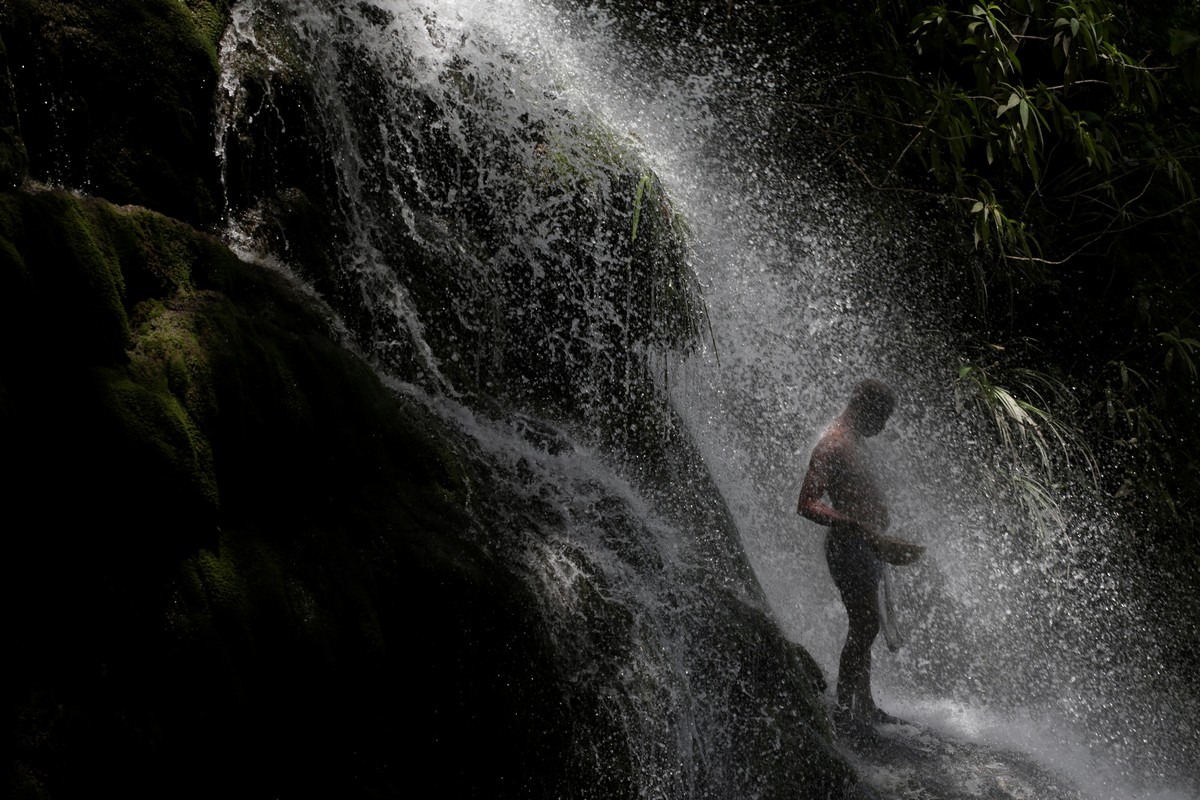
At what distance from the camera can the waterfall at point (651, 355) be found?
330 centimetres

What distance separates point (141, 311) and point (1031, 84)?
6.72 m

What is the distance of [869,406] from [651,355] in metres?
1.09

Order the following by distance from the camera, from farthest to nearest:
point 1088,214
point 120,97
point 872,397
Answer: point 1088,214 → point 872,397 → point 120,97

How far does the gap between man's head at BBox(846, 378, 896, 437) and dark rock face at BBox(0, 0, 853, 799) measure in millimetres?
1710

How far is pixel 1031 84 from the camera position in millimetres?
7219

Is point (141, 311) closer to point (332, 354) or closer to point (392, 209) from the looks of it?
point (332, 354)

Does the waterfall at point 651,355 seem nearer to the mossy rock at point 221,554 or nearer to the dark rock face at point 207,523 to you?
the dark rock face at point 207,523

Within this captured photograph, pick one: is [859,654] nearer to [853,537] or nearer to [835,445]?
[853,537]

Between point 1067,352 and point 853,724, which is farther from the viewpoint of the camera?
point 1067,352

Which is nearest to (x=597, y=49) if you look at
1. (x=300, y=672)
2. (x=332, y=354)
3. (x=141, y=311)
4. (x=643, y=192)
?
(x=643, y=192)

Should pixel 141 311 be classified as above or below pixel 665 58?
below

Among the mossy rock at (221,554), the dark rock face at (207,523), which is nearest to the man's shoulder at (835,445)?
the dark rock face at (207,523)

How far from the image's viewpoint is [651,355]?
14.6 ft

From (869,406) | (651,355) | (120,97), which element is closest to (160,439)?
(120,97)
